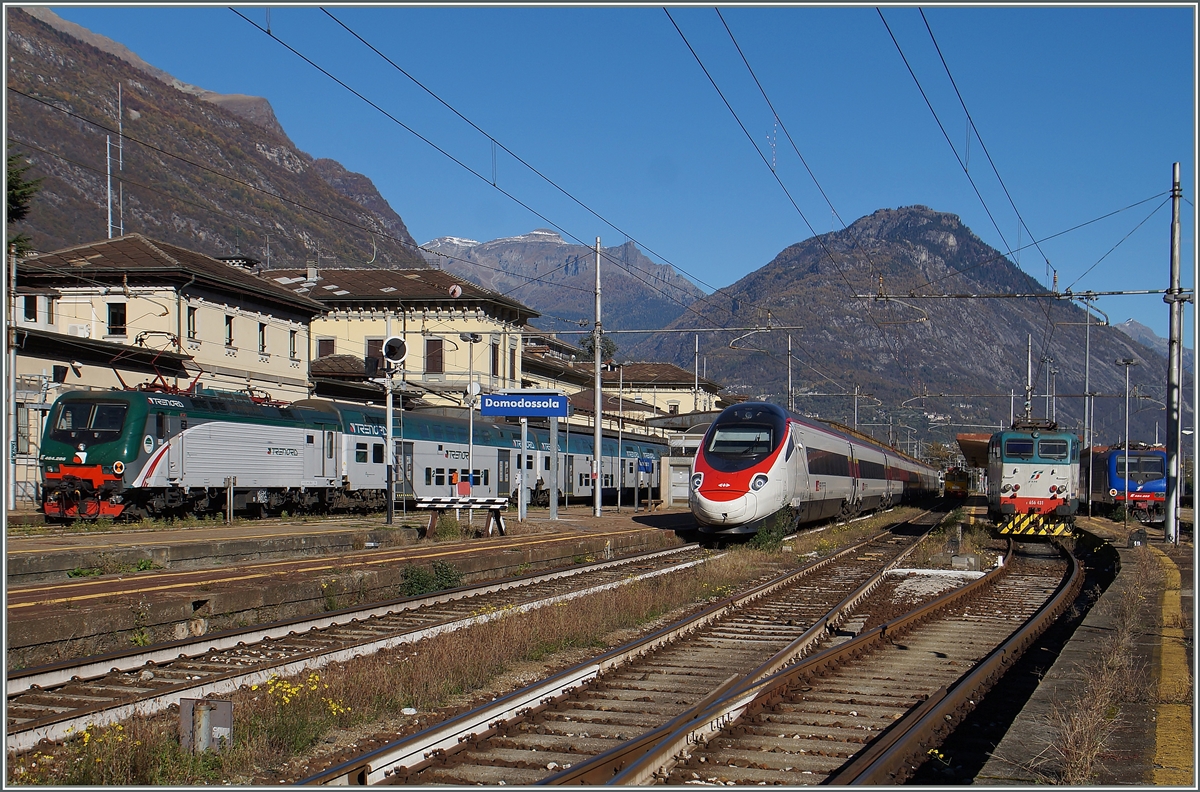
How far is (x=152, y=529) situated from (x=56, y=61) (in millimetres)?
203486

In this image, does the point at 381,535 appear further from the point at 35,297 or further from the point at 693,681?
the point at 35,297

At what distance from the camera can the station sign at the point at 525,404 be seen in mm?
30531

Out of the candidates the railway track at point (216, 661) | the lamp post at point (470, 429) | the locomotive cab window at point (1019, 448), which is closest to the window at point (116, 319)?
the lamp post at point (470, 429)

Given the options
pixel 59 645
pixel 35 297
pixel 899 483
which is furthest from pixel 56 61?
pixel 59 645

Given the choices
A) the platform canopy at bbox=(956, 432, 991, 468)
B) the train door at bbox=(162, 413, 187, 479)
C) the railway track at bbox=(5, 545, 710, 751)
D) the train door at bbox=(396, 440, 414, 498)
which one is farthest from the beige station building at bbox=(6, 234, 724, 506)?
the railway track at bbox=(5, 545, 710, 751)

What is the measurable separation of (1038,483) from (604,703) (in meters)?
23.1

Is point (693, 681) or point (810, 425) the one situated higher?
point (810, 425)

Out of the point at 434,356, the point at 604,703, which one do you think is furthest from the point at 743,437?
the point at 434,356

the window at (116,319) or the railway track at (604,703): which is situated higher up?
the window at (116,319)

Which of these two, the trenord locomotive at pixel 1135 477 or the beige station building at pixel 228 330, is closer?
the beige station building at pixel 228 330

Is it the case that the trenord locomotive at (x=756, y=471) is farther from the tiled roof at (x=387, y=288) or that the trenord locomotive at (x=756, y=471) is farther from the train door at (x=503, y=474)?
the tiled roof at (x=387, y=288)

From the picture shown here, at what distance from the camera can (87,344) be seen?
1308 inches

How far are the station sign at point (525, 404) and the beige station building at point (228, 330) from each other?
2583 mm

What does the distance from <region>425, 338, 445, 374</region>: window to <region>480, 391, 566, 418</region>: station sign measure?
2905 cm
